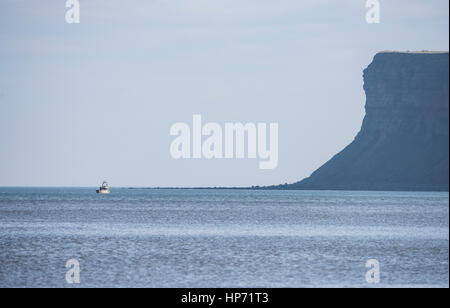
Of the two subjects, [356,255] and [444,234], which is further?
[444,234]

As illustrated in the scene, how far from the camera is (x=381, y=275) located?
153 ft

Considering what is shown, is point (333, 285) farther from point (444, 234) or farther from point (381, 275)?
point (444, 234)

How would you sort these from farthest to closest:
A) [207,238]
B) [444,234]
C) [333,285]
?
[444,234] → [207,238] → [333,285]

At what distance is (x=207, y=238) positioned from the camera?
71.3 metres

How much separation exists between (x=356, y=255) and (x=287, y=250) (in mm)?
5235

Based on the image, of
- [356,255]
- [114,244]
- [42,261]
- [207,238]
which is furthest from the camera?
[207,238]

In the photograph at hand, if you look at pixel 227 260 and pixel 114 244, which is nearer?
pixel 227 260

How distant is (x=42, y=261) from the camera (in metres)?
51.8

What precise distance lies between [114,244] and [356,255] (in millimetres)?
18094
